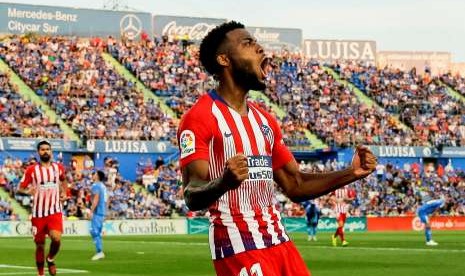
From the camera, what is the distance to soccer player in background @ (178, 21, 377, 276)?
265 inches

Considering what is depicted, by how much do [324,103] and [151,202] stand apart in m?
19.5

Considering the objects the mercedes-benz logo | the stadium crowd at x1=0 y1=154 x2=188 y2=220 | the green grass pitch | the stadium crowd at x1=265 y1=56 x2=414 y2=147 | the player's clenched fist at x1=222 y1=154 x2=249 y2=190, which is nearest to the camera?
the player's clenched fist at x1=222 y1=154 x2=249 y2=190

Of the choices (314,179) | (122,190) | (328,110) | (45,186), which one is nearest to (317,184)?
(314,179)

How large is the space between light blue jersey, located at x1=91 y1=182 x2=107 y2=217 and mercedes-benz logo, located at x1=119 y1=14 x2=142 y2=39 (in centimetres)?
4292

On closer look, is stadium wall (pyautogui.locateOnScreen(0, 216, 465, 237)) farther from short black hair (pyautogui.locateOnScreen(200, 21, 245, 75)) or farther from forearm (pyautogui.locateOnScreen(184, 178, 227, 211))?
forearm (pyautogui.locateOnScreen(184, 178, 227, 211))

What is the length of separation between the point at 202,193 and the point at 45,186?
1416 cm

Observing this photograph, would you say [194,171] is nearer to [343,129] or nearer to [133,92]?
[133,92]

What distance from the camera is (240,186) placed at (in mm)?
6793

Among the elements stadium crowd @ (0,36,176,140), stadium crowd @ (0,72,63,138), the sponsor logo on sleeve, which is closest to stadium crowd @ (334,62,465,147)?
stadium crowd @ (0,36,176,140)

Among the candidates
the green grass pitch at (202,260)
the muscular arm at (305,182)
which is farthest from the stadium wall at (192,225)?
the muscular arm at (305,182)

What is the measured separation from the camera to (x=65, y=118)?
55.4 meters

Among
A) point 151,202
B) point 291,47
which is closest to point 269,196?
point 151,202

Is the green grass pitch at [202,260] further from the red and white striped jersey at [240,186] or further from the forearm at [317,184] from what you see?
the red and white striped jersey at [240,186]

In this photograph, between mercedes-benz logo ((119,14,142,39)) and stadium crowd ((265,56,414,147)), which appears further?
mercedes-benz logo ((119,14,142,39))
